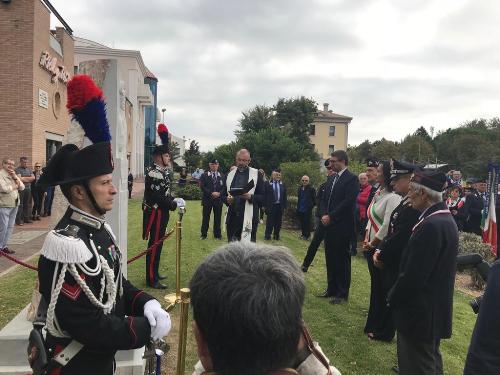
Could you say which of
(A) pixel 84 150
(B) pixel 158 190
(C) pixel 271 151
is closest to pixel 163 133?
(B) pixel 158 190

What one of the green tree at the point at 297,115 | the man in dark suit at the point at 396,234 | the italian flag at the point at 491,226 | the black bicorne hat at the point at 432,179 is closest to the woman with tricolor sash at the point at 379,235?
the man in dark suit at the point at 396,234

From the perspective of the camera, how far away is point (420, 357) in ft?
10.3

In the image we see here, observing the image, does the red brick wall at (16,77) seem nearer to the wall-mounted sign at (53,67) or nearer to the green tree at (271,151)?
the wall-mounted sign at (53,67)

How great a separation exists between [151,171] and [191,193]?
19.6 meters

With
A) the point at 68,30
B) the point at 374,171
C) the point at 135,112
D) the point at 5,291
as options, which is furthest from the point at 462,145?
the point at 5,291

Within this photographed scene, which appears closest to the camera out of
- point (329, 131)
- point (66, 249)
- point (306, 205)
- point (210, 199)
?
point (66, 249)

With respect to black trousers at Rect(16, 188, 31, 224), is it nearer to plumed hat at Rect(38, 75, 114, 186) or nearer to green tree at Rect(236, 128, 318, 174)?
plumed hat at Rect(38, 75, 114, 186)

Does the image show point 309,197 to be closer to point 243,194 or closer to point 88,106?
point 243,194

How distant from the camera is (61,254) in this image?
203cm

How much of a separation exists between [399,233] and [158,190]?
3701mm

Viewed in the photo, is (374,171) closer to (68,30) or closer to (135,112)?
(68,30)

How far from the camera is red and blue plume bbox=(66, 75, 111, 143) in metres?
2.35

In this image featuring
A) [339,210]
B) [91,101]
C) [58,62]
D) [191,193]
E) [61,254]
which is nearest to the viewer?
[61,254]

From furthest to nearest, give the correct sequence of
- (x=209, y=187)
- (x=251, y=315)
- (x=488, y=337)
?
(x=209, y=187)
(x=488, y=337)
(x=251, y=315)
